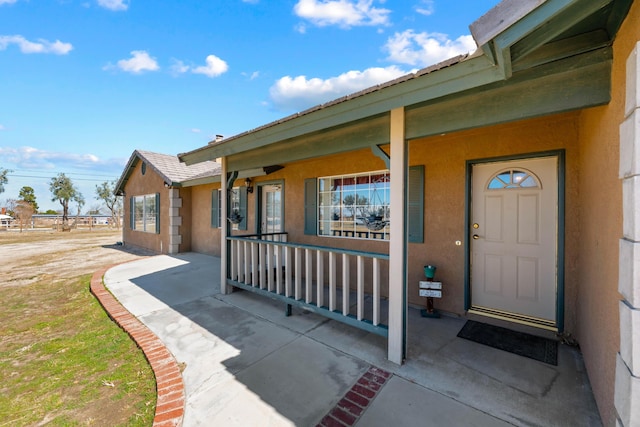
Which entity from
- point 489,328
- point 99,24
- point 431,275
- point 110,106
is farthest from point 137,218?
point 489,328

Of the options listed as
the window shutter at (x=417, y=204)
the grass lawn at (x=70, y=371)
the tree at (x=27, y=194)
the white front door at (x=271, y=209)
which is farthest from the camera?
the tree at (x=27, y=194)

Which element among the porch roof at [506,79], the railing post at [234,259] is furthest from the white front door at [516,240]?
the railing post at [234,259]

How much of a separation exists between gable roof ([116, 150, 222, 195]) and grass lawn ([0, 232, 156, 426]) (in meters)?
4.69

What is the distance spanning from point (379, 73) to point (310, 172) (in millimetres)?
9020

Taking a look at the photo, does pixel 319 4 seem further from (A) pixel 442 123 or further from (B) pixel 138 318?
(B) pixel 138 318

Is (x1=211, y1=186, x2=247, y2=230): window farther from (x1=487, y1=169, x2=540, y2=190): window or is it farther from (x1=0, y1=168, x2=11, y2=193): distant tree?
(x1=0, y1=168, x2=11, y2=193): distant tree

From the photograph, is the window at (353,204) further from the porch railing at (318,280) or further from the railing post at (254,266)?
the railing post at (254,266)

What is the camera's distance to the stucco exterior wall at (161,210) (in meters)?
9.60

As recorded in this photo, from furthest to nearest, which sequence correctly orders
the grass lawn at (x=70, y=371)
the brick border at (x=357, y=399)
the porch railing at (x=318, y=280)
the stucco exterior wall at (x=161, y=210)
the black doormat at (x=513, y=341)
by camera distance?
1. the stucco exterior wall at (x=161, y=210)
2. the porch railing at (x=318, y=280)
3. the black doormat at (x=513, y=341)
4. the grass lawn at (x=70, y=371)
5. the brick border at (x=357, y=399)

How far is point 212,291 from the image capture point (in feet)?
16.8

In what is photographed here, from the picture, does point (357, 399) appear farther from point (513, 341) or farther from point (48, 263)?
point (48, 263)

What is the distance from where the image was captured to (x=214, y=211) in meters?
8.45

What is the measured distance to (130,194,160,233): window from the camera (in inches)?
401

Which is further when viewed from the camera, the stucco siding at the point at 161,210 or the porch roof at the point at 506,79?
the stucco siding at the point at 161,210
